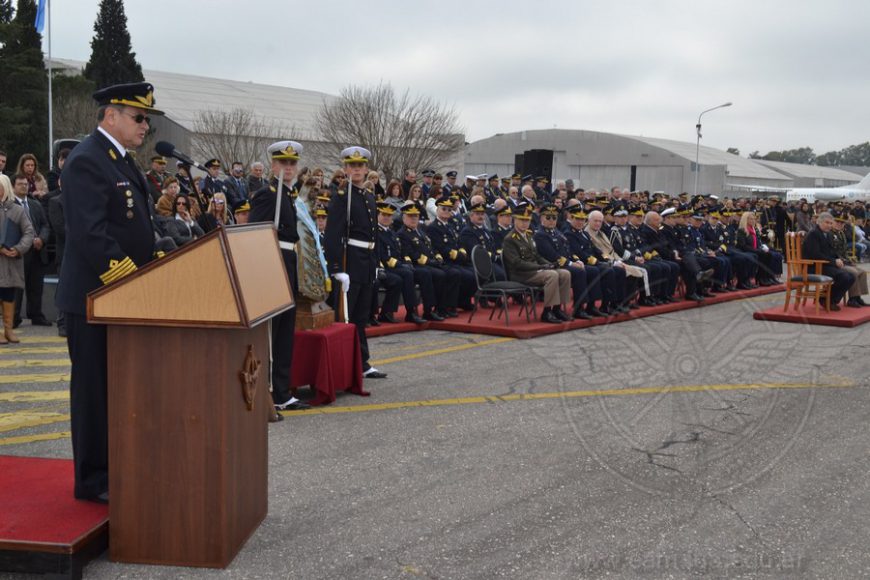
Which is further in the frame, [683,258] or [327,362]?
[683,258]

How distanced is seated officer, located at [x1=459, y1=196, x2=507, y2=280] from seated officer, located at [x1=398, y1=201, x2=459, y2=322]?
1000 millimetres

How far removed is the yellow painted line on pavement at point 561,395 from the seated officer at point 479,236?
5.67 meters

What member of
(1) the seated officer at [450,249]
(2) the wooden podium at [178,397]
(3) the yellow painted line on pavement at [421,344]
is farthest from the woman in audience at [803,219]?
(2) the wooden podium at [178,397]

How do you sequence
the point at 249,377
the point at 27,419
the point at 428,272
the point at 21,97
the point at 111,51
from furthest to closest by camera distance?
the point at 111,51 → the point at 21,97 → the point at 428,272 → the point at 27,419 → the point at 249,377

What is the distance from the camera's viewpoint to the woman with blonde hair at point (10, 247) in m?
9.84

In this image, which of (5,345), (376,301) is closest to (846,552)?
(376,301)

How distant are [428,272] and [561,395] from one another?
4.75 meters

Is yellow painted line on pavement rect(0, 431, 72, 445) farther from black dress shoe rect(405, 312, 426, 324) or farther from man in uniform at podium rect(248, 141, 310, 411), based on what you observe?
black dress shoe rect(405, 312, 426, 324)

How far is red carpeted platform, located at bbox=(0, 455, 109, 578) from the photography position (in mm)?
3703

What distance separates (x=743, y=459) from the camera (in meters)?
5.98

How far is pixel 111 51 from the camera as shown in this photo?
45406mm

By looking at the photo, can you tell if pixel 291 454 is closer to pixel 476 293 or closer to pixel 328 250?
pixel 328 250

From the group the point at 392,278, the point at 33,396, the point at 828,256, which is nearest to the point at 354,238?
the point at 33,396

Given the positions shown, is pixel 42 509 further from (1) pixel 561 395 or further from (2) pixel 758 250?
(2) pixel 758 250
